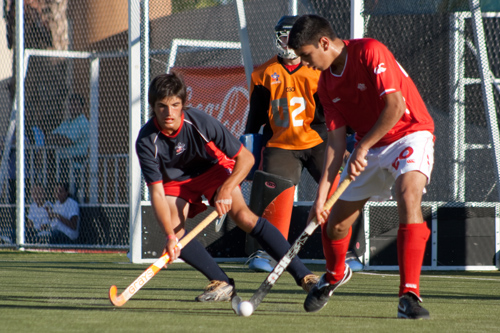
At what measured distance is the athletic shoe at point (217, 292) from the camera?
153 inches

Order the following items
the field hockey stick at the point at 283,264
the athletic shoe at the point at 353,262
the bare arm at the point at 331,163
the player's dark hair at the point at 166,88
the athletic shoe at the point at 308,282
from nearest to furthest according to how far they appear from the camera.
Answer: the field hockey stick at the point at 283,264 → the bare arm at the point at 331,163 → the player's dark hair at the point at 166,88 → the athletic shoe at the point at 308,282 → the athletic shoe at the point at 353,262

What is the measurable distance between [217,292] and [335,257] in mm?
659

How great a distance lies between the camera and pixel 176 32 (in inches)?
305

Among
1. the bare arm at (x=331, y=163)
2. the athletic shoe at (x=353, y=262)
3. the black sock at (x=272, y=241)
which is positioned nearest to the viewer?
the bare arm at (x=331, y=163)

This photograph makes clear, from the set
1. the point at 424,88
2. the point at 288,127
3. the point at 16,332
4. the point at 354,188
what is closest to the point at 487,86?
the point at 424,88

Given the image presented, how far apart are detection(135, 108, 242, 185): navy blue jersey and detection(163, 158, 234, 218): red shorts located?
7 centimetres

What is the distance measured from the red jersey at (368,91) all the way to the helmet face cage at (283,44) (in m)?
1.90

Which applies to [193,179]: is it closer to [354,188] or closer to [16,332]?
[354,188]

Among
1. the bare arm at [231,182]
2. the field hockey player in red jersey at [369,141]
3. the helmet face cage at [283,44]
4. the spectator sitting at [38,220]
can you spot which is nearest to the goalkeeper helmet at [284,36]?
the helmet face cage at [283,44]

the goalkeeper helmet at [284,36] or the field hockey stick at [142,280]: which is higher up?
the goalkeeper helmet at [284,36]

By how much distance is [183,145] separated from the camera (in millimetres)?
3961

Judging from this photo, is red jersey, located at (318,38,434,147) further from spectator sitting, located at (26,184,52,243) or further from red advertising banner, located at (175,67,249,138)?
spectator sitting, located at (26,184,52,243)

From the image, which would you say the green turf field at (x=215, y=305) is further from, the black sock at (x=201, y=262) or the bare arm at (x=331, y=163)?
the bare arm at (x=331, y=163)

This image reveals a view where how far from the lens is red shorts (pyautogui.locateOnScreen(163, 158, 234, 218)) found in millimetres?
4102
